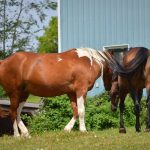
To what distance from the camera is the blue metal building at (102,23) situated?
16688 millimetres

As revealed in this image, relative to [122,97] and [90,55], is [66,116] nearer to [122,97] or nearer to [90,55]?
[90,55]

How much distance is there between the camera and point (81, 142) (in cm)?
840

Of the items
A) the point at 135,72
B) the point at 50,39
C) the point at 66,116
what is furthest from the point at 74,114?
the point at 50,39

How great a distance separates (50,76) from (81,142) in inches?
84.9

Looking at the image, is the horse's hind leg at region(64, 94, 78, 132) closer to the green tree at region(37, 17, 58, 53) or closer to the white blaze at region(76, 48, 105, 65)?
the white blaze at region(76, 48, 105, 65)

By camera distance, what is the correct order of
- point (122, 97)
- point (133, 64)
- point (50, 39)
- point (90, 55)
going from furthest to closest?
point (50, 39) → point (90, 55) → point (122, 97) → point (133, 64)

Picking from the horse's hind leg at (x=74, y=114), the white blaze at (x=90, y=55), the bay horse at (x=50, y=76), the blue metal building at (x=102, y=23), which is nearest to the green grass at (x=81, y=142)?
the horse's hind leg at (x=74, y=114)

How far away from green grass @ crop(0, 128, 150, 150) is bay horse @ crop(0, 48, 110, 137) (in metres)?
0.94

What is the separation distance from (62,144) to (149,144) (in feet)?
4.97

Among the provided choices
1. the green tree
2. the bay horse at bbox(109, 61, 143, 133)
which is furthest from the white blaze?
the green tree

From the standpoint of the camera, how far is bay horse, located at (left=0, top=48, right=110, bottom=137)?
10.1 meters

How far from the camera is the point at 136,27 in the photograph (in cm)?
1675

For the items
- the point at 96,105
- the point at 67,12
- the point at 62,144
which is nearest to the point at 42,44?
the point at 67,12

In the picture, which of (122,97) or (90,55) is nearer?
(122,97)
